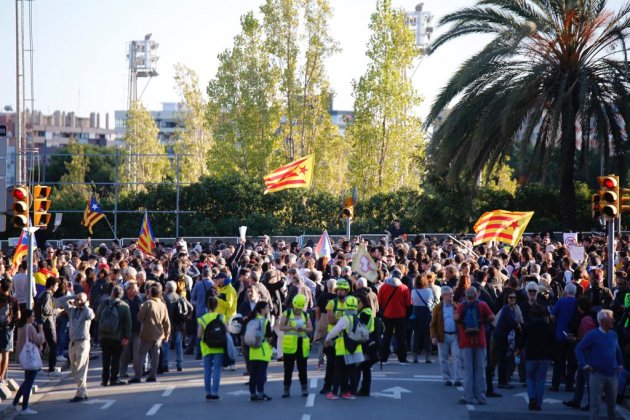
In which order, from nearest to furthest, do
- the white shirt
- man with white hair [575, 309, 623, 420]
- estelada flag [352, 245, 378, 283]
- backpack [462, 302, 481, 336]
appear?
man with white hair [575, 309, 623, 420]
backpack [462, 302, 481, 336]
the white shirt
estelada flag [352, 245, 378, 283]

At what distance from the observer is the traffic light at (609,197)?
18922mm

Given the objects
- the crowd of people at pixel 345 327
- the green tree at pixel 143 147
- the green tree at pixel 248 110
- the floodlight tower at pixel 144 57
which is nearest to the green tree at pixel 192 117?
the green tree at pixel 143 147

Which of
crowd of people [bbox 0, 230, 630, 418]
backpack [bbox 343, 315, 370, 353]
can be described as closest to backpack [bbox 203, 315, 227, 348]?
crowd of people [bbox 0, 230, 630, 418]

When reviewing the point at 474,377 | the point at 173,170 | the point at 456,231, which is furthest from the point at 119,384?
the point at 173,170

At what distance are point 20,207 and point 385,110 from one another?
40.0 m

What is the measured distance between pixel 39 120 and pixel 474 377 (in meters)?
181

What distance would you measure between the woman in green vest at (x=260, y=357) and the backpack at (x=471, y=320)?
284cm

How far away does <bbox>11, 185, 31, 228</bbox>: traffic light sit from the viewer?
17.8 metres

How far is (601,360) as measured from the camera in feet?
44.0

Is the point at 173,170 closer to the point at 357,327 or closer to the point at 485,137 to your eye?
the point at 485,137

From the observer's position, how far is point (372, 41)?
56375 millimetres

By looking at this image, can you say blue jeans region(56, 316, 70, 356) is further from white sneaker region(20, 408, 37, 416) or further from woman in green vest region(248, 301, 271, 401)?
woman in green vest region(248, 301, 271, 401)

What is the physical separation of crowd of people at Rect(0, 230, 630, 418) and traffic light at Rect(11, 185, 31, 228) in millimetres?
1107

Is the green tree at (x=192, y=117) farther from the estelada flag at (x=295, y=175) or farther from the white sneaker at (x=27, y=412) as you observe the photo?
the white sneaker at (x=27, y=412)
